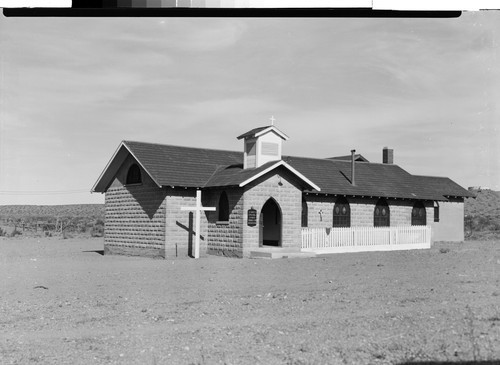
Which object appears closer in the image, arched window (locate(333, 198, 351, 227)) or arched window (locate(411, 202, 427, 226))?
arched window (locate(333, 198, 351, 227))

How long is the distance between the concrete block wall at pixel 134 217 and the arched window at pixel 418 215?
13.2 m

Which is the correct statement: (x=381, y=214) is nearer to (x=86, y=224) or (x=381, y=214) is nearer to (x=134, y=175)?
(x=134, y=175)

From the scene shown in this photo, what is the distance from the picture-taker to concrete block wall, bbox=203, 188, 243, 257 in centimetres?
1933

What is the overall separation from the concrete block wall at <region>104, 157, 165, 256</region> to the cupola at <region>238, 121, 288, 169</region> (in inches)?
126

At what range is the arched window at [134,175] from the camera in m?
20.6

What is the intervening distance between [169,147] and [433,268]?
10.1 metres

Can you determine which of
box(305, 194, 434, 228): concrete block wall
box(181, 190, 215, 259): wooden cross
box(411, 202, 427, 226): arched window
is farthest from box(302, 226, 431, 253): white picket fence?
box(181, 190, 215, 259): wooden cross

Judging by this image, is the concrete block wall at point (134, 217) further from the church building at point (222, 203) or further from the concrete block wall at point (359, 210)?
the concrete block wall at point (359, 210)

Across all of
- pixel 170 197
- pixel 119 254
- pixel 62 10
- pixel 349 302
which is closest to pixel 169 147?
pixel 170 197

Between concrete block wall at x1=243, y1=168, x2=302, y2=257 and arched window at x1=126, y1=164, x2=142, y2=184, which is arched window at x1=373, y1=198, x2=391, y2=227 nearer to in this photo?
concrete block wall at x1=243, y1=168, x2=302, y2=257

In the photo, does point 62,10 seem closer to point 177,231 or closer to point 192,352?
point 192,352

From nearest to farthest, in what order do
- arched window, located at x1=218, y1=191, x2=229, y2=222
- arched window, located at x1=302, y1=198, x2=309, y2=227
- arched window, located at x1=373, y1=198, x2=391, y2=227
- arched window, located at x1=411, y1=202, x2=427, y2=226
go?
arched window, located at x1=218, y1=191, x2=229, y2=222 → arched window, located at x1=302, y1=198, x2=309, y2=227 → arched window, located at x1=373, y1=198, x2=391, y2=227 → arched window, located at x1=411, y1=202, x2=427, y2=226

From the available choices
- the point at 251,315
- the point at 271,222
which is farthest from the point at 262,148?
the point at 251,315

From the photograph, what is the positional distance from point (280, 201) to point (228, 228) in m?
2.03
